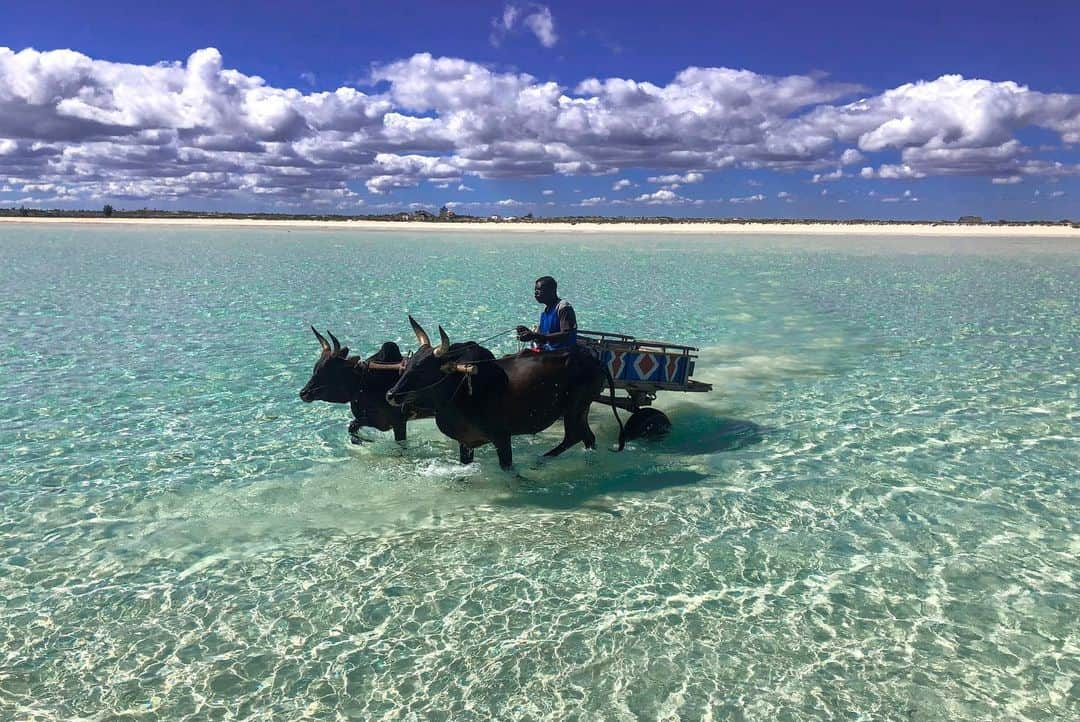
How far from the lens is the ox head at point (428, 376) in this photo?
8.48m

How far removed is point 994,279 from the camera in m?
39.2

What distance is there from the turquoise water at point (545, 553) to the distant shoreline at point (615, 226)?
10597 cm

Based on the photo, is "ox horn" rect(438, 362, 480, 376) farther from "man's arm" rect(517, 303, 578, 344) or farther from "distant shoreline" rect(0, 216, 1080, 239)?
"distant shoreline" rect(0, 216, 1080, 239)

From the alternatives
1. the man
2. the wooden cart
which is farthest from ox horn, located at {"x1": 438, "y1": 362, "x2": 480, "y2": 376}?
the wooden cart

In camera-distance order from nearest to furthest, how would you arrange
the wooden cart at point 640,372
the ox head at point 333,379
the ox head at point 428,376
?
the ox head at point 428,376 → the ox head at point 333,379 → the wooden cart at point 640,372

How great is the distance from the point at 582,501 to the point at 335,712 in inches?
171

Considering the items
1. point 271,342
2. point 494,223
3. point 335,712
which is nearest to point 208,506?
point 335,712

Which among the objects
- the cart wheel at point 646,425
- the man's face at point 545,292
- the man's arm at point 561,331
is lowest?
the cart wheel at point 646,425

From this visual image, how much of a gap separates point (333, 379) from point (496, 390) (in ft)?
7.52

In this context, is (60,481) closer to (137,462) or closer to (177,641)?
(137,462)

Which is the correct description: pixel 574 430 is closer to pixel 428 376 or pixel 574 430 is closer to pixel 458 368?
pixel 458 368

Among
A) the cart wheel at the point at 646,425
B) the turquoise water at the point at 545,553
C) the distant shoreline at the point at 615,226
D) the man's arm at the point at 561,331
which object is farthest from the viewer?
the distant shoreline at the point at 615,226

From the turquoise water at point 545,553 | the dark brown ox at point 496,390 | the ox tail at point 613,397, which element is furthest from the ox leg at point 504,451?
the ox tail at point 613,397

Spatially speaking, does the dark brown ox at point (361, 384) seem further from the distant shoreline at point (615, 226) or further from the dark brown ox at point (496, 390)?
the distant shoreline at point (615, 226)
